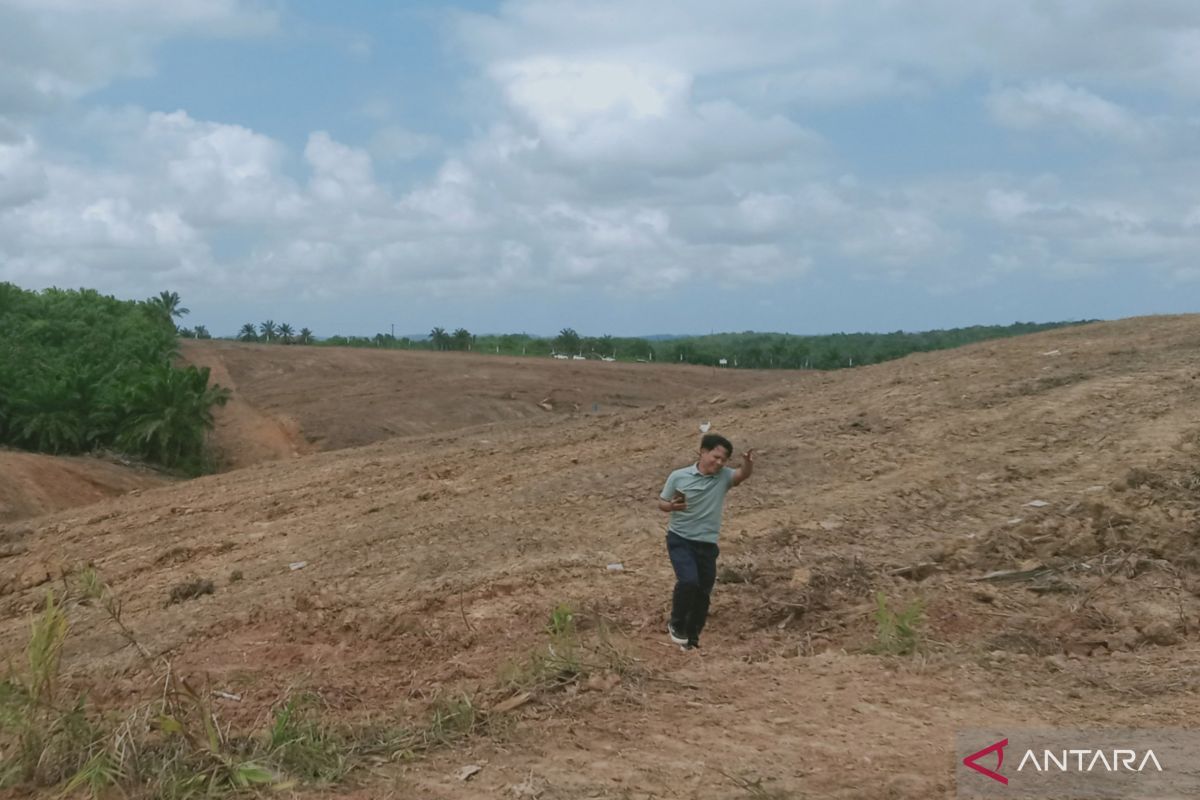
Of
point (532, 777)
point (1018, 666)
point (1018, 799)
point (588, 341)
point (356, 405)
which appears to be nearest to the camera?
point (1018, 799)

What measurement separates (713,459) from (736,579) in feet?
5.41

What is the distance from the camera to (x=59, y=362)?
2566 centimetres

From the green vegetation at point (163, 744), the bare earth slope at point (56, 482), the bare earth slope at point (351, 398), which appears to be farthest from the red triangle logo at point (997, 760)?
the bare earth slope at point (56, 482)

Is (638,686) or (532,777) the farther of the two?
(638,686)

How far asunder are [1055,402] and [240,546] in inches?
326

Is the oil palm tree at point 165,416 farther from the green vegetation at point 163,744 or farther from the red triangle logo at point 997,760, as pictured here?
the red triangle logo at point 997,760

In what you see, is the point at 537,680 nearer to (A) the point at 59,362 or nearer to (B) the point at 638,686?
(B) the point at 638,686

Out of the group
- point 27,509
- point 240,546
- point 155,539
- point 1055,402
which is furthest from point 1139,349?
point 27,509

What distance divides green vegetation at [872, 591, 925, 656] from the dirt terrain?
9cm

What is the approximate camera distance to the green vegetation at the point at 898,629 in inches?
240

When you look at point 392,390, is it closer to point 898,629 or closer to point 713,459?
point 713,459

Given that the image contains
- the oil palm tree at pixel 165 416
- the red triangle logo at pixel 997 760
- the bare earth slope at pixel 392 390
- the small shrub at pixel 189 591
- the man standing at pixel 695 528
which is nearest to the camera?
the red triangle logo at pixel 997 760

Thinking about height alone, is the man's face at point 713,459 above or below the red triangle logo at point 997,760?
above

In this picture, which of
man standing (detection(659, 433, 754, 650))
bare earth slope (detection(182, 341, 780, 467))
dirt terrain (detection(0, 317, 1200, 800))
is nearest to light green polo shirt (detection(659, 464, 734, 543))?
man standing (detection(659, 433, 754, 650))
